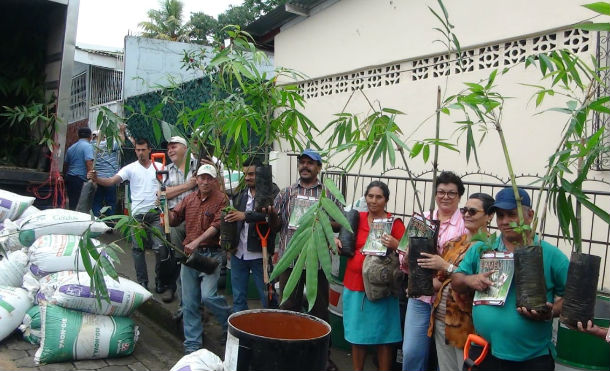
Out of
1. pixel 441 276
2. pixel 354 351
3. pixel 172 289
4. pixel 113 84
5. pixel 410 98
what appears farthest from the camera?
pixel 113 84

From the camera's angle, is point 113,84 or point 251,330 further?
point 113,84

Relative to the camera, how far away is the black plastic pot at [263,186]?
370cm

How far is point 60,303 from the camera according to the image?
442cm

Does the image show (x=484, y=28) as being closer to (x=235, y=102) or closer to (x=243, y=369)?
A: (x=235, y=102)

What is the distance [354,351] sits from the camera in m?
4.10

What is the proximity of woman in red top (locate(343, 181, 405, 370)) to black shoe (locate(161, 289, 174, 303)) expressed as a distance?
7.89 feet

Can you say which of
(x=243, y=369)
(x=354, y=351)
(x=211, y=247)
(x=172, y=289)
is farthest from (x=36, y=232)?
(x=243, y=369)

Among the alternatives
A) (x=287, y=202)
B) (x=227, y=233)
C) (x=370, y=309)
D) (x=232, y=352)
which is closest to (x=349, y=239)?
(x=370, y=309)

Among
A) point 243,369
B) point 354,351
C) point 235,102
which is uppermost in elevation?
point 235,102

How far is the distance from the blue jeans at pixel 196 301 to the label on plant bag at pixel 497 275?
2.42 m

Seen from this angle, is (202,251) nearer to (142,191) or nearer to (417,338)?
(142,191)

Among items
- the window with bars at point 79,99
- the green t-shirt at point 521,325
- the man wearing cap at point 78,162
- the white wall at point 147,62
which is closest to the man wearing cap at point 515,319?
the green t-shirt at point 521,325

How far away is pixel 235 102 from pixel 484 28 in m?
3.46

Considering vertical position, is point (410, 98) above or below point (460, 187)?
above
